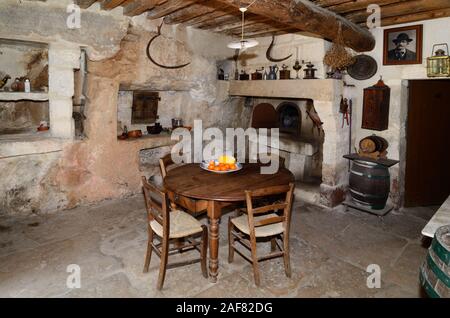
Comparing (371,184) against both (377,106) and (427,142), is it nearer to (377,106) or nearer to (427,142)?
(377,106)

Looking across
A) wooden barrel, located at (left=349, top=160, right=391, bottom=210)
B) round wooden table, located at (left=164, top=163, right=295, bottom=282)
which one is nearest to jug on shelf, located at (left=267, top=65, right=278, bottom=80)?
wooden barrel, located at (left=349, top=160, right=391, bottom=210)

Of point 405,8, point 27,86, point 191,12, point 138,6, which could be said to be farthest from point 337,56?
point 27,86

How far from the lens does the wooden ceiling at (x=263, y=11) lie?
304cm

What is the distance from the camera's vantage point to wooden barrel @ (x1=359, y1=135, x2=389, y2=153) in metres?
4.52

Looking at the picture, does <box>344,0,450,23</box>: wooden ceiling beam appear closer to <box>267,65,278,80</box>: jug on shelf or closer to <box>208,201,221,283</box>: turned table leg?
<box>267,65,278,80</box>: jug on shelf

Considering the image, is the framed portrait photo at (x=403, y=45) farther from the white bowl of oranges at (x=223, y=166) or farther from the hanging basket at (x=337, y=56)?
the white bowl of oranges at (x=223, y=166)

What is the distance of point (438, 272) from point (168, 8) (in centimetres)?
393

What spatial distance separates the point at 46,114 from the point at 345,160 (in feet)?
15.5

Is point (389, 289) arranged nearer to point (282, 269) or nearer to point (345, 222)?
point (282, 269)

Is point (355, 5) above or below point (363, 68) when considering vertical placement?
above

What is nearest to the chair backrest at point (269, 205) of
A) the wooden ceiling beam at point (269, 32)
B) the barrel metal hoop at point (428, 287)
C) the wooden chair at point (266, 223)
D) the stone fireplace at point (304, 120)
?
the wooden chair at point (266, 223)

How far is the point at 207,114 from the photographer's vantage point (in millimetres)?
5844

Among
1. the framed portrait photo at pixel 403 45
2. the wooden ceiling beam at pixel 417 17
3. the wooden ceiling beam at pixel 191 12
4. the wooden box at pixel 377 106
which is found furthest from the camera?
Result: the wooden box at pixel 377 106

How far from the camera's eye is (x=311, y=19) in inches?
126
